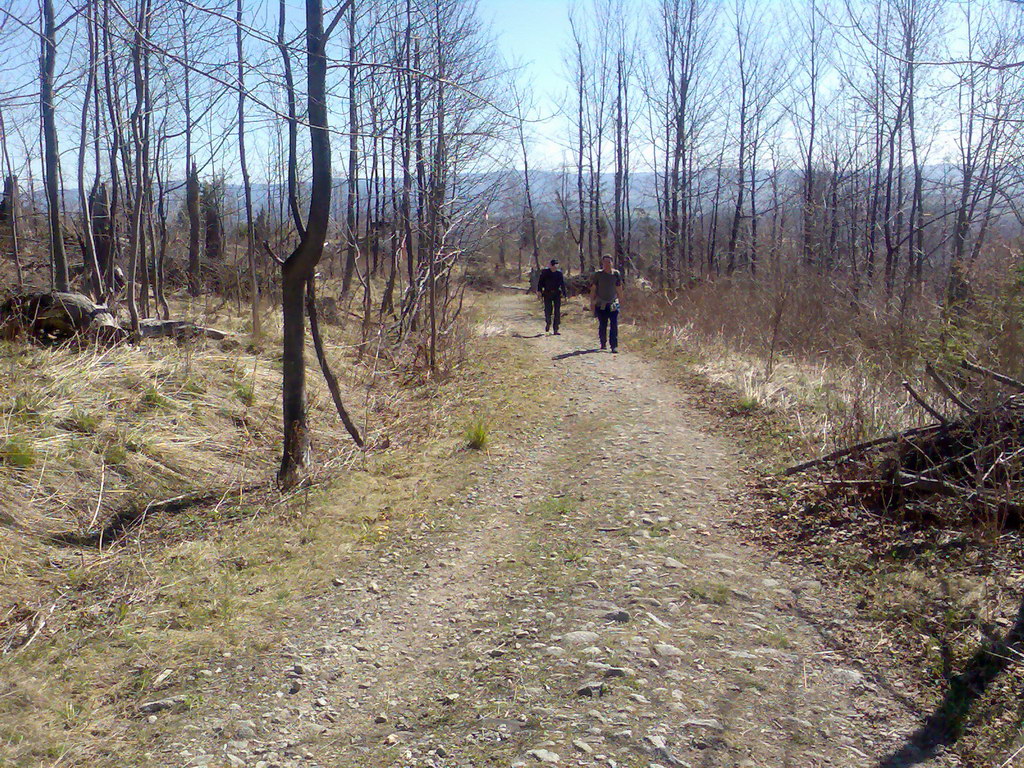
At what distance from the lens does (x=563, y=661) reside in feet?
12.8

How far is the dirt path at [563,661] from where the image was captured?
3238mm

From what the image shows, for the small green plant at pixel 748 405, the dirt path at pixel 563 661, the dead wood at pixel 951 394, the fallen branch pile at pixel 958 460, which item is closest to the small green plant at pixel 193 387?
the dirt path at pixel 563 661

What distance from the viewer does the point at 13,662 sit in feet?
12.6

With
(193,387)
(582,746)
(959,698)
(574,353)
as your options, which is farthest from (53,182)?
(959,698)

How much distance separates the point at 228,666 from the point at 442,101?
396 inches

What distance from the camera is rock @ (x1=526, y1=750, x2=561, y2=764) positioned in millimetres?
3121

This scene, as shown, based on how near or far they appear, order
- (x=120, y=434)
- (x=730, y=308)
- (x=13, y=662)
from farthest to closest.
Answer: (x=730, y=308) < (x=120, y=434) < (x=13, y=662)

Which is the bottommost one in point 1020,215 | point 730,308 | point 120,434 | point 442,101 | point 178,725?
point 178,725

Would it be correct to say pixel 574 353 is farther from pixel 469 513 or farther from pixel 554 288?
pixel 469 513

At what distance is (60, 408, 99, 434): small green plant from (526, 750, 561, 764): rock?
5382 mm

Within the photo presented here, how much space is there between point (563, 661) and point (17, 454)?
4652mm

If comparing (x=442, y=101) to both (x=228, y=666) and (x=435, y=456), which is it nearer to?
(x=435, y=456)

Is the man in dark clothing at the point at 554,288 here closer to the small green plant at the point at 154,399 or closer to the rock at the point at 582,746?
the small green plant at the point at 154,399

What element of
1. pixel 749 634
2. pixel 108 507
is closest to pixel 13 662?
pixel 108 507
